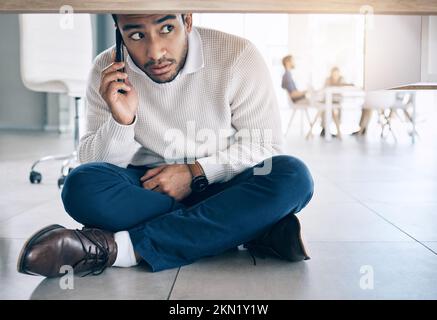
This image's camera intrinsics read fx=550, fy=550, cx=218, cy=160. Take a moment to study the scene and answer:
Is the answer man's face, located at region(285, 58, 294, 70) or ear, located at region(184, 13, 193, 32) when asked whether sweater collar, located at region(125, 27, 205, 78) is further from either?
man's face, located at region(285, 58, 294, 70)

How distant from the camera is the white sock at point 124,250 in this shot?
46.3 inches

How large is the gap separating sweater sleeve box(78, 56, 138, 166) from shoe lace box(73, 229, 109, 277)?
0.22 metres

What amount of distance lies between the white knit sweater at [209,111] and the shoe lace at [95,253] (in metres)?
0.25

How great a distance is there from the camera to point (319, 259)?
1.29m

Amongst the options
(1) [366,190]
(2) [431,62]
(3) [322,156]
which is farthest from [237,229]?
(3) [322,156]

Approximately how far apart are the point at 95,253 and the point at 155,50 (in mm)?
466

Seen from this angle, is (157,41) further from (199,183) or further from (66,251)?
(66,251)

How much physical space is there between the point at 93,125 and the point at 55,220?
502 millimetres

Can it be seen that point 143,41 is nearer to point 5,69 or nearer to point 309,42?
point 5,69

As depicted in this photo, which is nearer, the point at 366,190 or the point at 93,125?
the point at 93,125

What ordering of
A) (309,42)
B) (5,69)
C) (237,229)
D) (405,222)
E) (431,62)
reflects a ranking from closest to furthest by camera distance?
(237,229) → (431,62) → (405,222) → (5,69) → (309,42)

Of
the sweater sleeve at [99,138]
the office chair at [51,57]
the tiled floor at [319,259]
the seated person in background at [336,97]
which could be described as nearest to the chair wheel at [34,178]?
the tiled floor at [319,259]

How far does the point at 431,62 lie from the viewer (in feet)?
4.28

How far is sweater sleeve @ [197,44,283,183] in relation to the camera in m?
1.33
